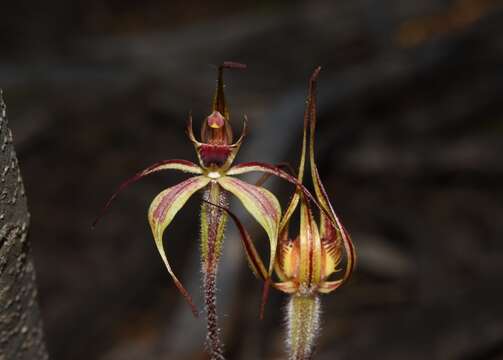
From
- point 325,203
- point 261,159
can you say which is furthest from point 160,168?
point 261,159

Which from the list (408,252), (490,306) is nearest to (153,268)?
(408,252)

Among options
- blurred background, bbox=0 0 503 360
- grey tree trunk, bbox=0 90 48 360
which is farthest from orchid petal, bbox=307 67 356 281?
blurred background, bbox=0 0 503 360

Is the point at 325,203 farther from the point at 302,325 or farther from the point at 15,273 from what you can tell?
the point at 15,273

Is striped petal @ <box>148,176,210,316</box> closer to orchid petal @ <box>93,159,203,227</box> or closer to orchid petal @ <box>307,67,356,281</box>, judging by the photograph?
orchid petal @ <box>93,159,203,227</box>

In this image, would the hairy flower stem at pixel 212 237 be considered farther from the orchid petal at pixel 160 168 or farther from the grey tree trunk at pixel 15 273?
the grey tree trunk at pixel 15 273

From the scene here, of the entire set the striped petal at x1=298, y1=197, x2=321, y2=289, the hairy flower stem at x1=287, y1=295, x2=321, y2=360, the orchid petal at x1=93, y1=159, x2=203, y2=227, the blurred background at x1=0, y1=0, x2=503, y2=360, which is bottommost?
the hairy flower stem at x1=287, y1=295, x2=321, y2=360

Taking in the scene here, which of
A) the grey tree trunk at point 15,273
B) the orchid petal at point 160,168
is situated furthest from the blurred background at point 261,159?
the orchid petal at point 160,168
